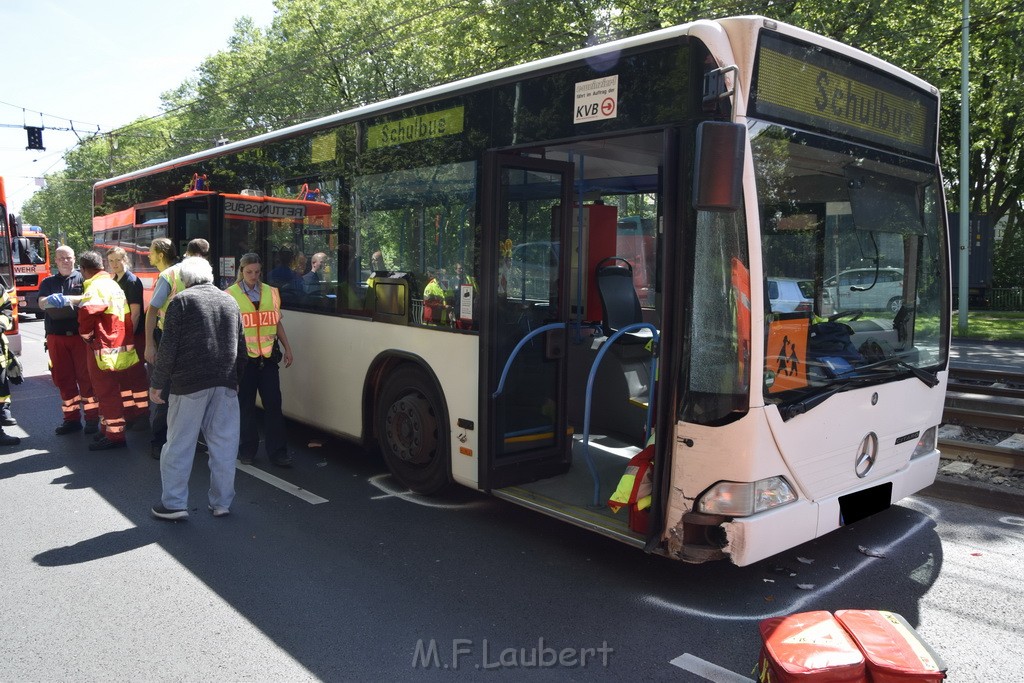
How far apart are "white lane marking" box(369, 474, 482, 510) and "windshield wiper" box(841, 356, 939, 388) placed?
2793 millimetres

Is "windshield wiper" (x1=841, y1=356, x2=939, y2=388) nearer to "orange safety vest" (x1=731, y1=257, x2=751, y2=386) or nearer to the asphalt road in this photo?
"orange safety vest" (x1=731, y1=257, x2=751, y2=386)

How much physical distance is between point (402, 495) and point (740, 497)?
9.57 ft

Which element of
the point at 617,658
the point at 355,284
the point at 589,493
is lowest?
the point at 617,658

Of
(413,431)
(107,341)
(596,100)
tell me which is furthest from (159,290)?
(596,100)

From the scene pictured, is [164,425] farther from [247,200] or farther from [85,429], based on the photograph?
[247,200]

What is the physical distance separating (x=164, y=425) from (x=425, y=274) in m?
3.20

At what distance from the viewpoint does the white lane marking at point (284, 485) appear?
6.04m

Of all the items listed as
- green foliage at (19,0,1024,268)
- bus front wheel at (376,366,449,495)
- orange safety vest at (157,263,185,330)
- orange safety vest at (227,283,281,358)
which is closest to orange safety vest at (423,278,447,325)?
bus front wheel at (376,366,449,495)

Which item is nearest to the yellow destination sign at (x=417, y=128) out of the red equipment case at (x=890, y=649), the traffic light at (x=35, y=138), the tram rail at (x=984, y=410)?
the red equipment case at (x=890, y=649)

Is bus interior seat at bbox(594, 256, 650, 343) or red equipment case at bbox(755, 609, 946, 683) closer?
red equipment case at bbox(755, 609, 946, 683)

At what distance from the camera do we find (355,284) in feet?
21.3

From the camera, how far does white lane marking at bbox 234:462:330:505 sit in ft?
19.8

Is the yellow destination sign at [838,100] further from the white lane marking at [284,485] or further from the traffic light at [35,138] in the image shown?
the traffic light at [35,138]

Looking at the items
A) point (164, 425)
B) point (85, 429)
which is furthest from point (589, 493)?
point (85, 429)
